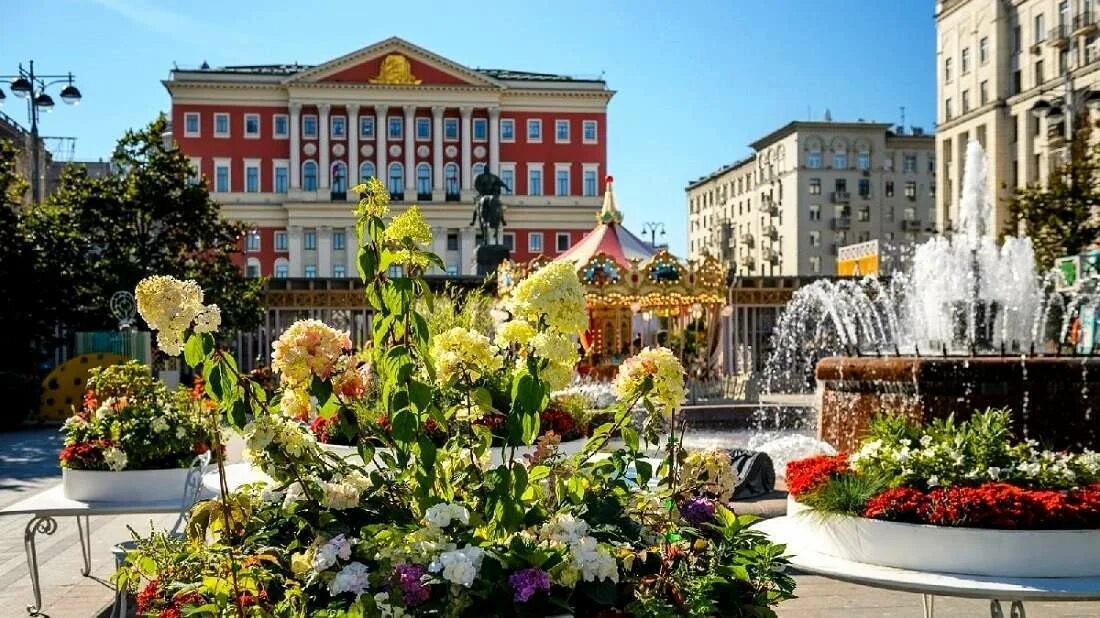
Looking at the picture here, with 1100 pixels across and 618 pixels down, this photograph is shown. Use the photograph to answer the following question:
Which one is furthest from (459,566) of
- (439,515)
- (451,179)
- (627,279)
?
(451,179)

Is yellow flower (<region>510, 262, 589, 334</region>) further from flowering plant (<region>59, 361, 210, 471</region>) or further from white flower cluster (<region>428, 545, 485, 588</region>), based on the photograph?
flowering plant (<region>59, 361, 210, 471</region>)

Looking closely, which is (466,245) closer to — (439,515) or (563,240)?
(563,240)

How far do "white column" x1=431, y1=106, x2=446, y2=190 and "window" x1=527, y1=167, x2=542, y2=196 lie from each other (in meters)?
5.64

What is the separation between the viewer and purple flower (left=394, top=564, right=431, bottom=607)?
2621mm

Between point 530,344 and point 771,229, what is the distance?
276ft

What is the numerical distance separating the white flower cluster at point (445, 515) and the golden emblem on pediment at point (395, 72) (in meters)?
66.6

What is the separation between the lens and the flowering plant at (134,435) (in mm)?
5973

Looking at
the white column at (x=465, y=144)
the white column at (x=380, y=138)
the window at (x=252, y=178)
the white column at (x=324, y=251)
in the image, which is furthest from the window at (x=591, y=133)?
the window at (x=252, y=178)

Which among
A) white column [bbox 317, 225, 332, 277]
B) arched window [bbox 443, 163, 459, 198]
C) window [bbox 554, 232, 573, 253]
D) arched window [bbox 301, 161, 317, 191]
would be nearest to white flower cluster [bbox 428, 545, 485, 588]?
white column [bbox 317, 225, 332, 277]

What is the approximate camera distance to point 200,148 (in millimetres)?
66125

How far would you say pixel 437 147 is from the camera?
Result: 6794cm

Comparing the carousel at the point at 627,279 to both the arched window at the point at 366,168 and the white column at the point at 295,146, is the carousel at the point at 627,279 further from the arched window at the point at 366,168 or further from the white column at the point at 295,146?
the white column at the point at 295,146

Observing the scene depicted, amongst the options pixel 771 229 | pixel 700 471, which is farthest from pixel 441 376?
pixel 771 229

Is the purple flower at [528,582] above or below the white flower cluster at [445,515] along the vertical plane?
below
